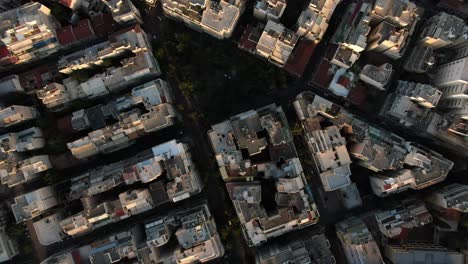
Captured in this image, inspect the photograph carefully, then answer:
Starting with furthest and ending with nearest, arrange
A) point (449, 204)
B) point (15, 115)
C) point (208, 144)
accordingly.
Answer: point (208, 144)
point (15, 115)
point (449, 204)

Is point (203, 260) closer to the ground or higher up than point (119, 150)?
closer to the ground

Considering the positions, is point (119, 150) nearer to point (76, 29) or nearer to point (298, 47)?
point (76, 29)

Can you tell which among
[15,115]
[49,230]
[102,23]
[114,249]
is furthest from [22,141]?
[102,23]

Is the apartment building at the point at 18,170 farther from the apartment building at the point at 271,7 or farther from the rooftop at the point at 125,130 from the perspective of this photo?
the apartment building at the point at 271,7

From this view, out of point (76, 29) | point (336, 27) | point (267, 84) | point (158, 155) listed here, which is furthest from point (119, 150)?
point (336, 27)

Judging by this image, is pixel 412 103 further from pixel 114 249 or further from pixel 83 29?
pixel 83 29
